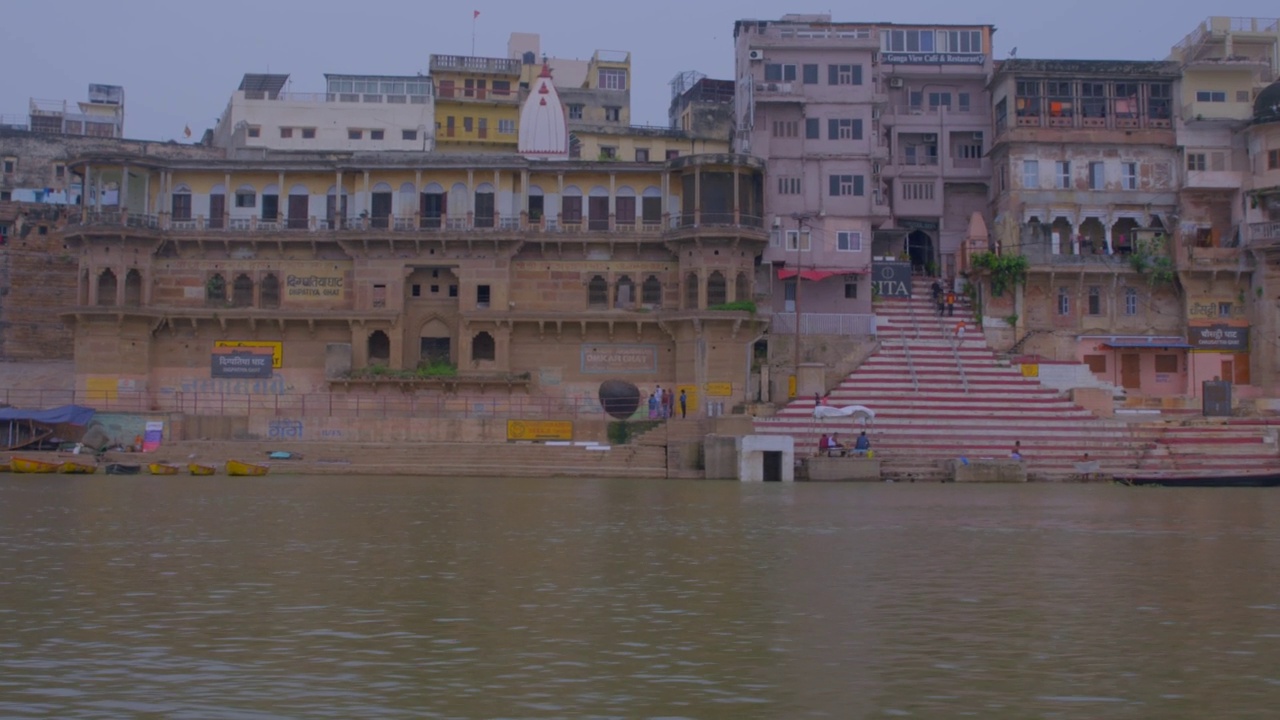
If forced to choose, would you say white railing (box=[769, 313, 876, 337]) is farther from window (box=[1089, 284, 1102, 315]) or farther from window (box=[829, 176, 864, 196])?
window (box=[1089, 284, 1102, 315])

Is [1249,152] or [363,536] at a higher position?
[1249,152]

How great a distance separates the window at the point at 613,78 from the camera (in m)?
65.6

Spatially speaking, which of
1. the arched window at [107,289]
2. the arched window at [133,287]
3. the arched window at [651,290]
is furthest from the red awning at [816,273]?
the arched window at [107,289]

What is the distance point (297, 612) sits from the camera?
12586mm

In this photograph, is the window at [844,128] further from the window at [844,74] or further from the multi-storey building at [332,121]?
the multi-storey building at [332,121]

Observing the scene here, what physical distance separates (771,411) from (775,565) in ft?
85.8

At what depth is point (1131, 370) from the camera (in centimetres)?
5038

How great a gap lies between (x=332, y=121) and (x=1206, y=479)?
38196 mm

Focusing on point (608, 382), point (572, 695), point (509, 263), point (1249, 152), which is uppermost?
point (1249, 152)

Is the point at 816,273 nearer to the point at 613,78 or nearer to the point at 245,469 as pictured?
the point at 613,78

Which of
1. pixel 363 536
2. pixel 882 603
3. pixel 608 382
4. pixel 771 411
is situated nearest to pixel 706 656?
pixel 882 603

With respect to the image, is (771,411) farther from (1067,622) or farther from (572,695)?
(572,695)

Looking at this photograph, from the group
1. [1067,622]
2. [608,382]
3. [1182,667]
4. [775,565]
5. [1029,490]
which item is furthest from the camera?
[608,382]

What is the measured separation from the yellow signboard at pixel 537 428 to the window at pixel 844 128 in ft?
53.7
